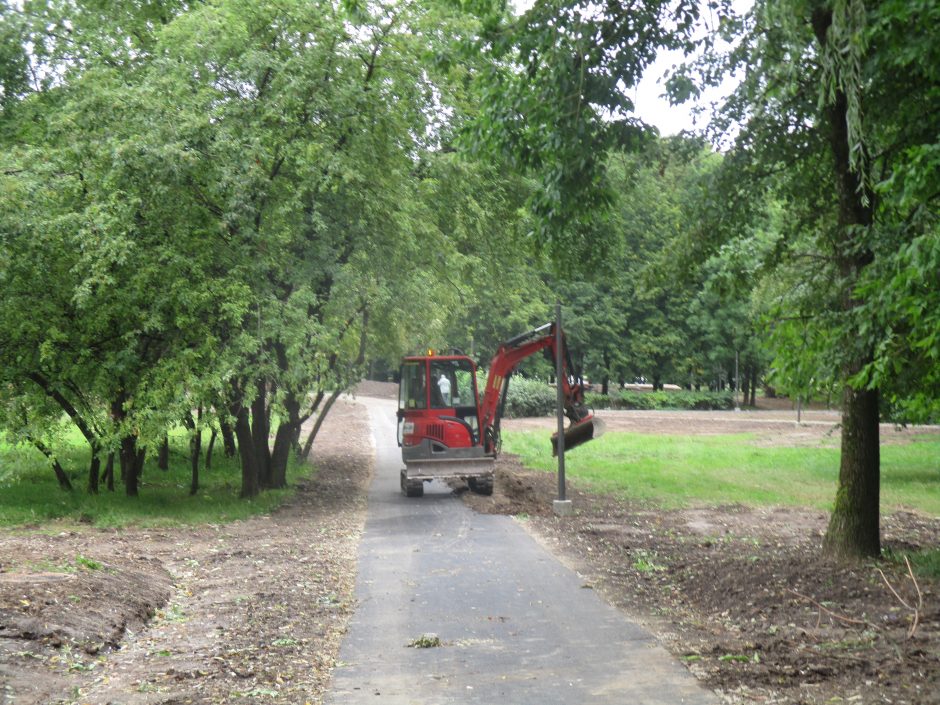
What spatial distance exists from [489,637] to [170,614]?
3.20 metres

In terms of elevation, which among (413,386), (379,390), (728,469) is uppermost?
(379,390)

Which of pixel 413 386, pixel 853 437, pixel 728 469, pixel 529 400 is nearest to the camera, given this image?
pixel 853 437

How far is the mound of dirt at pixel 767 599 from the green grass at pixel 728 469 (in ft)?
10.3

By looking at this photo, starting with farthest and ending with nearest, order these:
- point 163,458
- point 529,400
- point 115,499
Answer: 1. point 529,400
2. point 163,458
3. point 115,499

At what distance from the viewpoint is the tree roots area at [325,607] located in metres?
7.17

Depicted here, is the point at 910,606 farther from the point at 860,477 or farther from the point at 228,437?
the point at 228,437

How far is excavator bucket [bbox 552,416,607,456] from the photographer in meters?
19.6

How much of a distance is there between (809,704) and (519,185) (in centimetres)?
1565

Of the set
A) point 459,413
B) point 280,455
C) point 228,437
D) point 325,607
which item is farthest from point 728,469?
point 325,607

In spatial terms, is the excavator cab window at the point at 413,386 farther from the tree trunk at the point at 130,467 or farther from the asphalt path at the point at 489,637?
the asphalt path at the point at 489,637

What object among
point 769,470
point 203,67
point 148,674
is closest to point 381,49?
point 203,67

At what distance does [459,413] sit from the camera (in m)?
21.3

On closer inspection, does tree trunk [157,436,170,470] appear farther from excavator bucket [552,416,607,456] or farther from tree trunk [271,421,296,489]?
excavator bucket [552,416,607,456]

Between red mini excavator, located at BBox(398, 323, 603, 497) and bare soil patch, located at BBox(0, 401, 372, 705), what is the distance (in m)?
5.13
